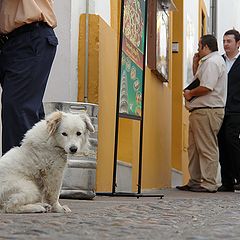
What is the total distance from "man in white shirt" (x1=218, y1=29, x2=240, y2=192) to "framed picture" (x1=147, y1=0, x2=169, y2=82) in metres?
0.85

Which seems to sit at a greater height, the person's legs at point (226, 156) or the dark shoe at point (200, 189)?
the person's legs at point (226, 156)

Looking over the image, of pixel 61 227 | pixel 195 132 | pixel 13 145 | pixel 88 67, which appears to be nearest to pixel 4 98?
pixel 13 145

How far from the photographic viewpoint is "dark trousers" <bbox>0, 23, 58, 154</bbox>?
4785 mm

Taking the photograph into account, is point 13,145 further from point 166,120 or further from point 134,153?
point 166,120

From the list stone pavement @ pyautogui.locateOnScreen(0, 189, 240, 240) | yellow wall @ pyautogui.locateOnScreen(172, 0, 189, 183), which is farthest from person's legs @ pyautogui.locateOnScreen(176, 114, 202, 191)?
stone pavement @ pyautogui.locateOnScreen(0, 189, 240, 240)

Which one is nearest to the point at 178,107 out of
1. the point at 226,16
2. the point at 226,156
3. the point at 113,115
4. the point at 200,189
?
the point at 226,156

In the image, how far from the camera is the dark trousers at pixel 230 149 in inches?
374

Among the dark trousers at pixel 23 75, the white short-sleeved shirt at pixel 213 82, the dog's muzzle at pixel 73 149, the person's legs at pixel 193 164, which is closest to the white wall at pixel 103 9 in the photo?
the white short-sleeved shirt at pixel 213 82

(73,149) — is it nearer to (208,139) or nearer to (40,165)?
(40,165)

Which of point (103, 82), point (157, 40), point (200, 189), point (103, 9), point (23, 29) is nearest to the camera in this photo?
point (23, 29)

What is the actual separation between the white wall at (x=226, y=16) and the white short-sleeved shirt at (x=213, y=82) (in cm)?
1044

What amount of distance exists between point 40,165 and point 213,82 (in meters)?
4.73

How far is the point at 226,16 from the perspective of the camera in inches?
865

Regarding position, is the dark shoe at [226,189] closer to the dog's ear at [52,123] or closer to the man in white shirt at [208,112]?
the man in white shirt at [208,112]
